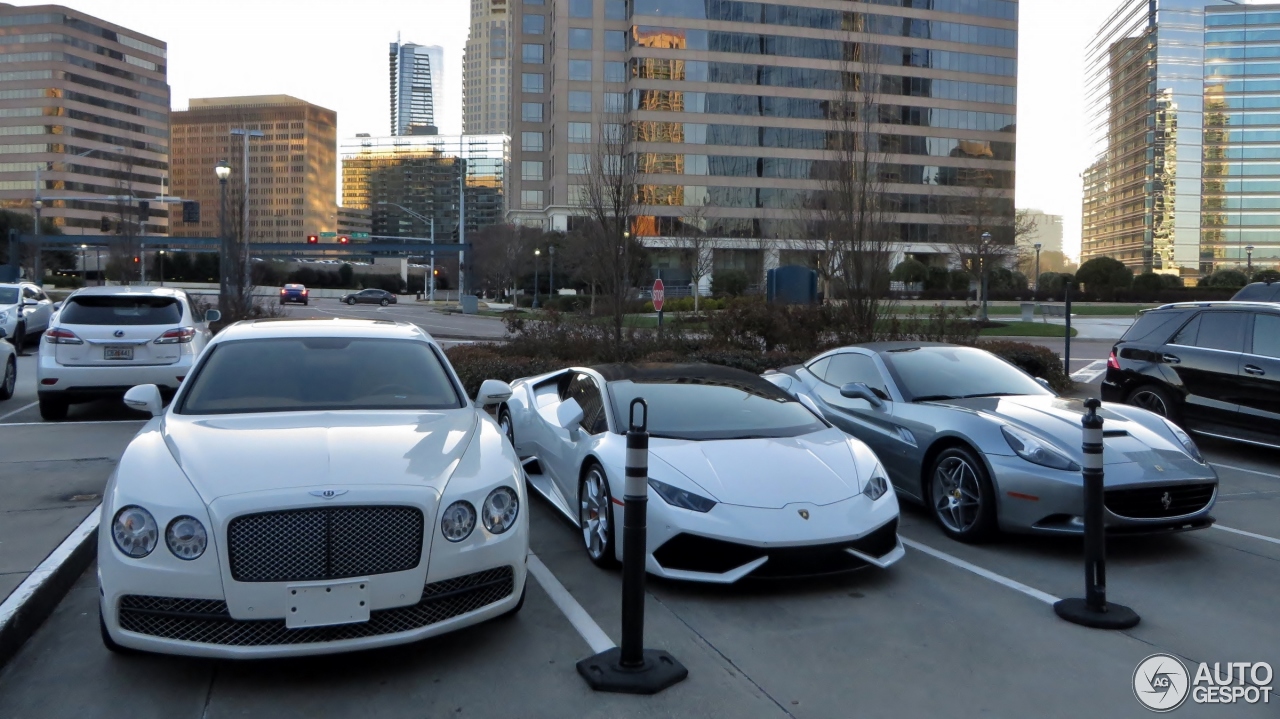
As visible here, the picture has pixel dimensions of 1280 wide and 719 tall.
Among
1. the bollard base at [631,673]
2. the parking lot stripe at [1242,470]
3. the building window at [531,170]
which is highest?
the building window at [531,170]

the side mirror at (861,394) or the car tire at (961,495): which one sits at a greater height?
the side mirror at (861,394)

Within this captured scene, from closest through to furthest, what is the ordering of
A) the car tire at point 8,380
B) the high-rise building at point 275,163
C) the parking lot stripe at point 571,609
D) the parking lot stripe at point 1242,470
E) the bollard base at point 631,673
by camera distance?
the bollard base at point 631,673
the parking lot stripe at point 571,609
the parking lot stripe at point 1242,470
the car tire at point 8,380
the high-rise building at point 275,163

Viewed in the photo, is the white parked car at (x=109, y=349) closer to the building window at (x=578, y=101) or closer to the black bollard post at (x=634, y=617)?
the black bollard post at (x=634, y=617)

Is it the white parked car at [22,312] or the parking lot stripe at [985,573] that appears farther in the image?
the white parked car at [22,312]

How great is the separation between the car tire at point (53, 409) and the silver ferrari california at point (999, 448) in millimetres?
8914

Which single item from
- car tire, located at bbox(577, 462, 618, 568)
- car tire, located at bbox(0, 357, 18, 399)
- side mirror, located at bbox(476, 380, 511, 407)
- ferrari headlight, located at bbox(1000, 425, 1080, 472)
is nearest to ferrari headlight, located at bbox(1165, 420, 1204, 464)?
ferrari headlight, located at bbox(1000, 425, 1080, 472)

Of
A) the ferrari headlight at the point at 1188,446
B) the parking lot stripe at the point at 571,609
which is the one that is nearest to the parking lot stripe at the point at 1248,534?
the ferrari headlight at the point at 1188,446

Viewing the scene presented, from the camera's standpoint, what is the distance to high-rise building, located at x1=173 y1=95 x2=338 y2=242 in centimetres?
13162

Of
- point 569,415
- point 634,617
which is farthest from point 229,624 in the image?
point 569,415

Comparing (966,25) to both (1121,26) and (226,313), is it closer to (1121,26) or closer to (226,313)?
(226,313)

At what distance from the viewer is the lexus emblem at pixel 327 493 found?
3.72 meters

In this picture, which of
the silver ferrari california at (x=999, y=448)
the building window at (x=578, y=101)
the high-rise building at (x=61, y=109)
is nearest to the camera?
the silver ferrari california at (x=999, y=448)

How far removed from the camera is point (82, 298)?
10711mm

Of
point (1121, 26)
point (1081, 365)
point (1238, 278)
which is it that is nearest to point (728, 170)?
point (1238, 278)
